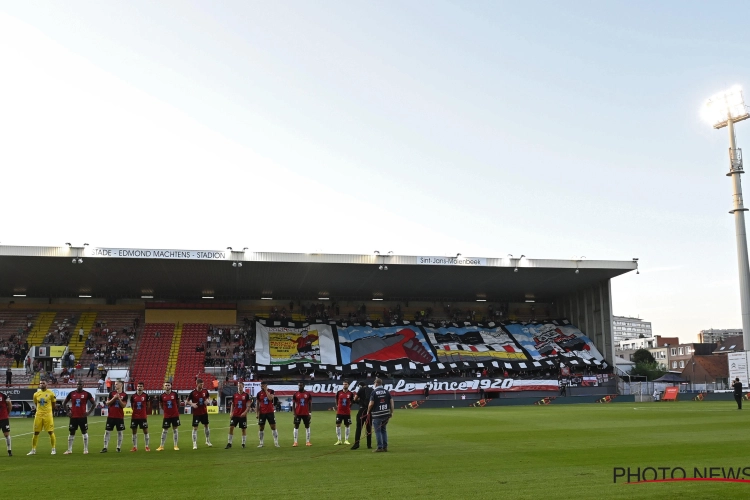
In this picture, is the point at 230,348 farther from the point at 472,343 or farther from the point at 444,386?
the point at 472,343

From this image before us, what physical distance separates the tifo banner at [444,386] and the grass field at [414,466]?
28.3m

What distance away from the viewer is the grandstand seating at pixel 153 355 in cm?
5172

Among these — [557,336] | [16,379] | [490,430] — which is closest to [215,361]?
[16,379]

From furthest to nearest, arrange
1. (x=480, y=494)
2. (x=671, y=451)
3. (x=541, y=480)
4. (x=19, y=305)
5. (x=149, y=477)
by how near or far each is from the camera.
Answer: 1. (x=19, y=305)
2. (x=671, y=451)
3. (x=149, y=477)
4. (x=541, y=480)
5. (x=480, y=494)

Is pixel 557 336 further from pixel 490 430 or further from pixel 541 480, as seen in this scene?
pixel 541 480

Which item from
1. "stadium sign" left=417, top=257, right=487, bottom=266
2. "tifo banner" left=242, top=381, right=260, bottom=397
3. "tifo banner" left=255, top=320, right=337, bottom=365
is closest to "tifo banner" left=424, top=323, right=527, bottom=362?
"tifo banner" left=255, top=320, right=337, bottom=365

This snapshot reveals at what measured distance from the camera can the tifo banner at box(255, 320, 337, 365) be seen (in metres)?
55.8

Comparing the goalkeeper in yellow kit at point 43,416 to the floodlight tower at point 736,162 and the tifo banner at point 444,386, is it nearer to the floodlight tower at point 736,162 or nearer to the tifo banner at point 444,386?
the tifo banner at point 444,386

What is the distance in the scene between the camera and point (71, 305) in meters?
60.3

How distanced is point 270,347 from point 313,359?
375 cm

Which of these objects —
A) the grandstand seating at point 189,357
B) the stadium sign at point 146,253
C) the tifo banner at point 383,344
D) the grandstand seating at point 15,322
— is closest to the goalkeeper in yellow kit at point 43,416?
the stadium sign at point 146,253

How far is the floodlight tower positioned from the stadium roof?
8232 mm

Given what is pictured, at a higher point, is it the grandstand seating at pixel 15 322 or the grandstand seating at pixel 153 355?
the grandstand seating at pixel 15 322

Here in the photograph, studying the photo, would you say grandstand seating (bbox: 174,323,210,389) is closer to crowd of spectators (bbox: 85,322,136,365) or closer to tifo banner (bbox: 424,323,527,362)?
crowd of spectators (bbox: 85,322,136,365)
